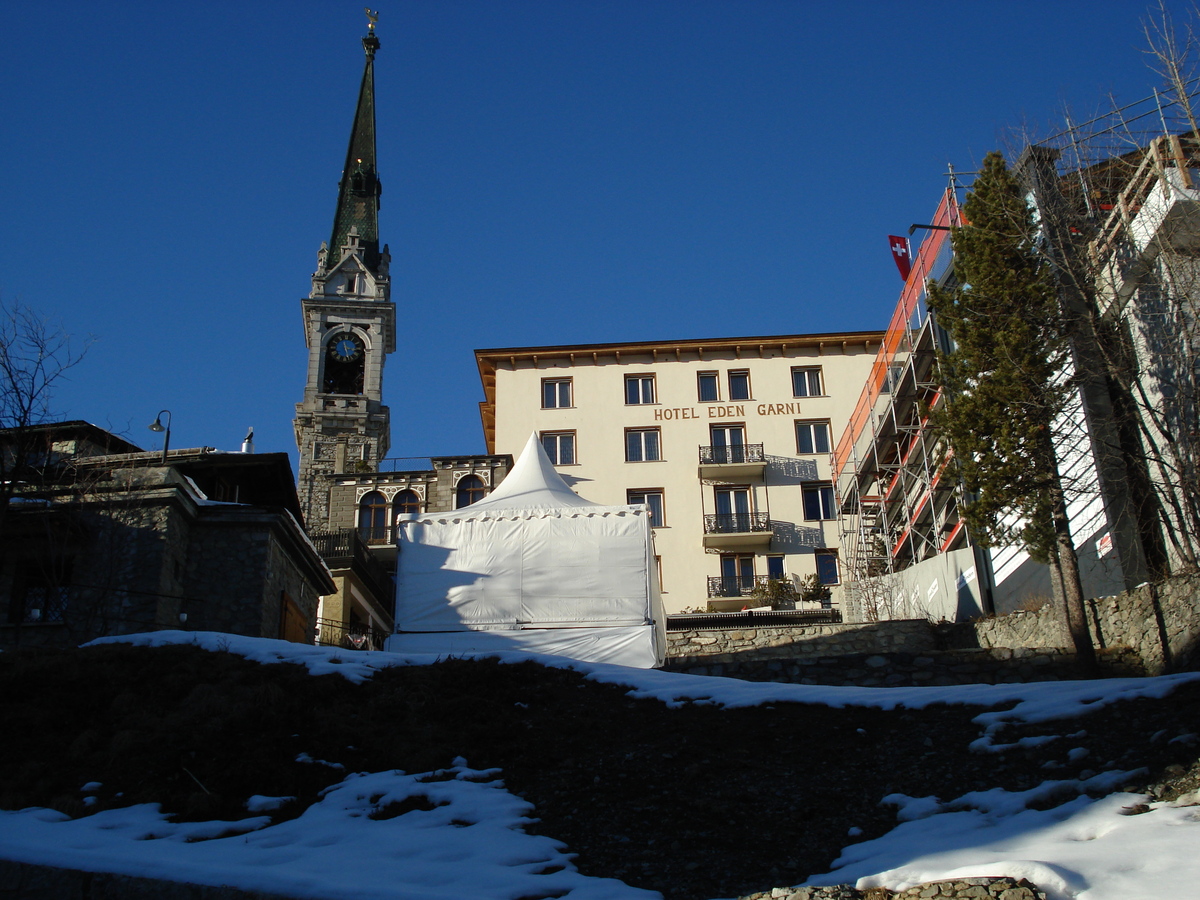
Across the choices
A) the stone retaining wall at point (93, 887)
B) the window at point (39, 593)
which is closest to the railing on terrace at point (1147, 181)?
the stone retaining wall at point (93, 887)

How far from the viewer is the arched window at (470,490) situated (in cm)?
3925

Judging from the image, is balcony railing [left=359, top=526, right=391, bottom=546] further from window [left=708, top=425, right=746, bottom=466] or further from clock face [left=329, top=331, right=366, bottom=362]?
clock face [left=329, top=331, right=366, bottom=362]

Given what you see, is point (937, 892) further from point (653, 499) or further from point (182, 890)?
point (653, 499)

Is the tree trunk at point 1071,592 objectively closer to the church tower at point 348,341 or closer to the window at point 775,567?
the window at point 775,567

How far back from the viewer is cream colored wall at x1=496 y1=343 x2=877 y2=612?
39.7 m

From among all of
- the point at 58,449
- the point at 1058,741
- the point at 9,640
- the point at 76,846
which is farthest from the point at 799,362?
the point at 76,846

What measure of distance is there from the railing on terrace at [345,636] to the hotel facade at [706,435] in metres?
14.0

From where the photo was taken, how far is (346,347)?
62938 mm

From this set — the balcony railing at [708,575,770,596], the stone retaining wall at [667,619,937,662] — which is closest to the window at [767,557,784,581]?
the balcony railing at [708,575,770,596]

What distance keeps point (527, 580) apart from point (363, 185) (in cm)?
6059

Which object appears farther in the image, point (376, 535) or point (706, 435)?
point (706, 435)

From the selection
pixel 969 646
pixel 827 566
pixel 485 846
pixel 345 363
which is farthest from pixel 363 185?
pixel 485 846

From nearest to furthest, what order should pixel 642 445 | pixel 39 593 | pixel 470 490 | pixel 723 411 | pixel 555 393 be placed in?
pixel 39 593 → pixel 470 490 → pixel 642 445 → pixel 723 411 → pixel 555 393

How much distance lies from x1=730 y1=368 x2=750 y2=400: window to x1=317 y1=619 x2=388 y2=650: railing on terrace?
62.8 feet
